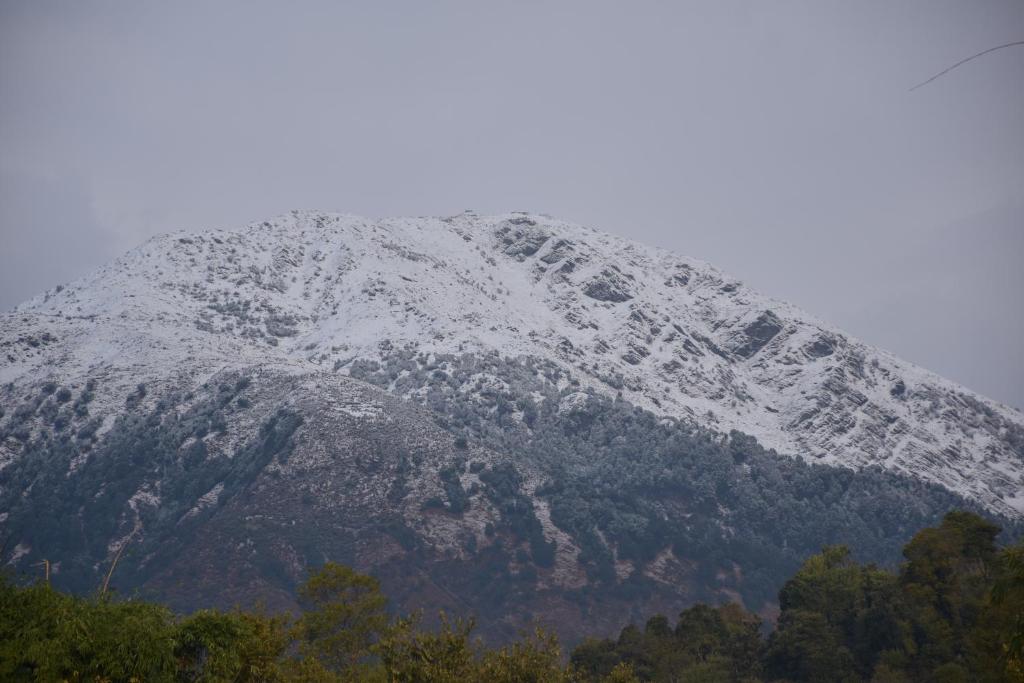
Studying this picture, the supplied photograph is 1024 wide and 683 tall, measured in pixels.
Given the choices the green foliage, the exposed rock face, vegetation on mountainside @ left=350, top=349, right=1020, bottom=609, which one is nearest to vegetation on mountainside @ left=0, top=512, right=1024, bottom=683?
the green foliage

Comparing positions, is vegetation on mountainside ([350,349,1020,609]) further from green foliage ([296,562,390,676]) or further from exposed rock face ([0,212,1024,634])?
green foliage ([296,562,390,676])

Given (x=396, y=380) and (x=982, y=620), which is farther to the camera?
(x=396, y=380)

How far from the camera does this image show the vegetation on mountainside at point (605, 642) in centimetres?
2377

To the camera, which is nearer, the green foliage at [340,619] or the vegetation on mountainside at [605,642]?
the vegetation on mountainside at [605,642]

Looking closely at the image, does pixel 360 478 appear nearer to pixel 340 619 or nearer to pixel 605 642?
A: pixel 605 642

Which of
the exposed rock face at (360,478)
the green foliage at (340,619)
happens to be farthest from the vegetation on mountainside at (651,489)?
the green foliage at (340,619)

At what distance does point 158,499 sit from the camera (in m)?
151

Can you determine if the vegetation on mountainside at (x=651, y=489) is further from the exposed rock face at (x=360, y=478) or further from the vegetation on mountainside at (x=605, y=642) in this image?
the vegetation on mountainside at (x=605, y=642)

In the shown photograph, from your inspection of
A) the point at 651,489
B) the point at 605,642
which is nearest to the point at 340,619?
the point at 605,642

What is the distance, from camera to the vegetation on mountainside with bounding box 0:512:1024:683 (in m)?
23.8

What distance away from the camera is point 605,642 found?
260ft

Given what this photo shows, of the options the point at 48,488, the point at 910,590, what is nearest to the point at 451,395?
the point at 48,488

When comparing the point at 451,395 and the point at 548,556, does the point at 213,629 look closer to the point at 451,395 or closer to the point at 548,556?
the point at 548,556

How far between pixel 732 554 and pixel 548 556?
4190 centimetres
